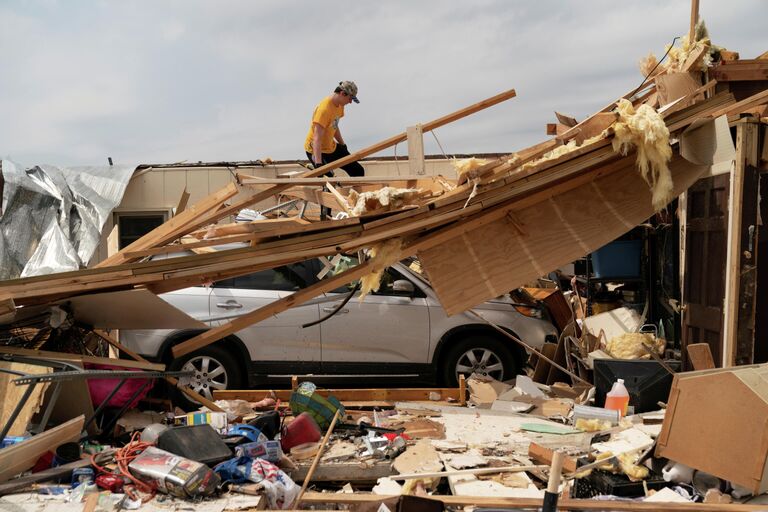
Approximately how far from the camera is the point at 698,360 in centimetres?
581

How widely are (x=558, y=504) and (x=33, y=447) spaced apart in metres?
3.19

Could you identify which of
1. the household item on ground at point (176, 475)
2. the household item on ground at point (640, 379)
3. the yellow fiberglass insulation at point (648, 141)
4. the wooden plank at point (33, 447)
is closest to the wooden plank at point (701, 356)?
the household item on ground at point (640, 379)

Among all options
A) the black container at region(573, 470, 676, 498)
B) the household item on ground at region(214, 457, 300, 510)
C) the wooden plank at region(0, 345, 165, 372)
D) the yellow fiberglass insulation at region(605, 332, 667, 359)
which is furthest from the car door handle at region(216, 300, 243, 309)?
the black container at region(573, 470, 676, 498)

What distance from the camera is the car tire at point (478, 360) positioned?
766 cm

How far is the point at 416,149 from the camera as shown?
16.2 feet

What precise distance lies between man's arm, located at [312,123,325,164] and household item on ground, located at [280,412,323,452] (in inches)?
124

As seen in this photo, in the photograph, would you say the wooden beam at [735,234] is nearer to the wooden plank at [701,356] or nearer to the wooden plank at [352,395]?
the wooden plank at [701,356]

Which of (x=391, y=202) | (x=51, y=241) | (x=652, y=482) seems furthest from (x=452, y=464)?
(x=51, y=241)

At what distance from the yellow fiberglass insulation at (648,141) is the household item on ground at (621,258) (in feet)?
11.8

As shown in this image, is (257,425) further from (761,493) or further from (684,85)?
(684,85)

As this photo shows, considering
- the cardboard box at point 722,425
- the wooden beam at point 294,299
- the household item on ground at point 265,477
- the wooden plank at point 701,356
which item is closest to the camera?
the cardboard box at point 722,425

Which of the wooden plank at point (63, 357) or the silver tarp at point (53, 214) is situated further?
the silver tarp at point (53, 214)

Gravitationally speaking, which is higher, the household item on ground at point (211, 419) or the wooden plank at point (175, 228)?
the wooden plank at point (175, 228)

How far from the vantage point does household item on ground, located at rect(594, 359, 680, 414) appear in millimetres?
6090
